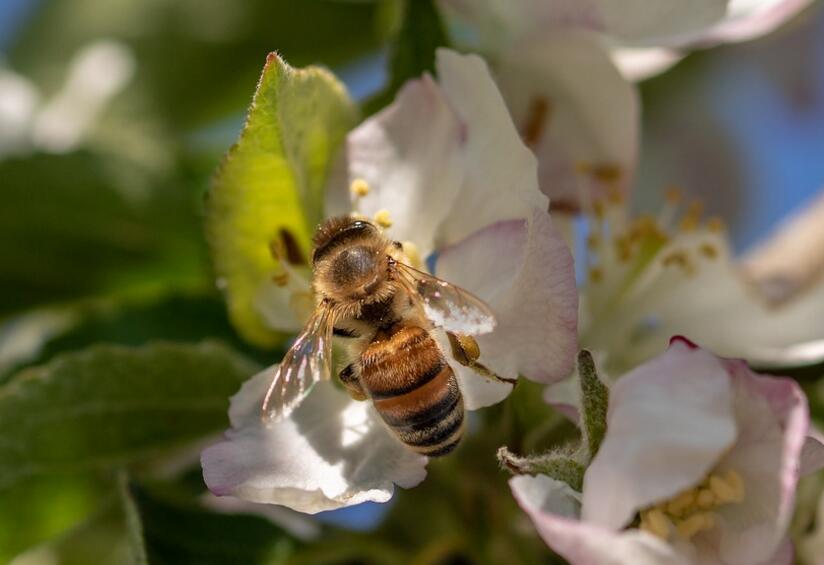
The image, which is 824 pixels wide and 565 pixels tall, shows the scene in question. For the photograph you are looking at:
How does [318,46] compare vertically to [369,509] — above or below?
above

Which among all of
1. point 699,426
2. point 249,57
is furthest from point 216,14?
point 699,426

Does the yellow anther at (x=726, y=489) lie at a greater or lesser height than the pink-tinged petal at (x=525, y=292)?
lesser

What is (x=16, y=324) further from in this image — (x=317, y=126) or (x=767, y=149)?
(x=767, y=149)

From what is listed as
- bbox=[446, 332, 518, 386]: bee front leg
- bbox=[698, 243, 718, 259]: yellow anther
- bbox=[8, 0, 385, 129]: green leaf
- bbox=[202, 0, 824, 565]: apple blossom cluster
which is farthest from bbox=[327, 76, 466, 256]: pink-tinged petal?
bbox=[8, 0, 385, 129]: green leaf

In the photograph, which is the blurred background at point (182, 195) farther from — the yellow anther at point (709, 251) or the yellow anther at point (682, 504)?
the yellow anther at point (709, 251)

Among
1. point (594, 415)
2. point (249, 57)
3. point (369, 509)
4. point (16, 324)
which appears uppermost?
point (594, 415)

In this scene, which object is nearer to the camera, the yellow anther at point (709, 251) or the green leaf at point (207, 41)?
the yellow anther at point (709, 251)

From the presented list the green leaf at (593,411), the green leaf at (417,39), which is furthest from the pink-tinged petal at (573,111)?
the green leaf at (593,411)
